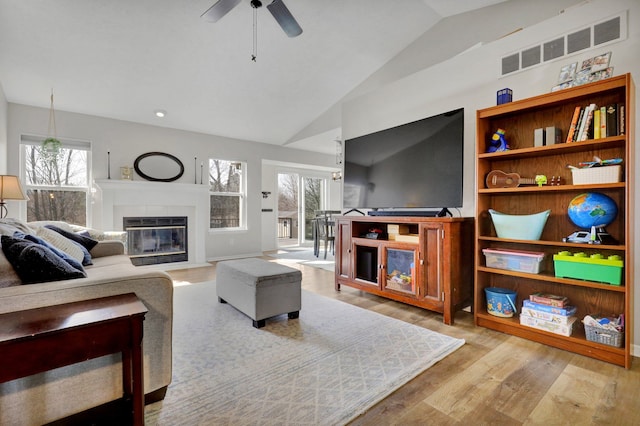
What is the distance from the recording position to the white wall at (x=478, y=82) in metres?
2.12

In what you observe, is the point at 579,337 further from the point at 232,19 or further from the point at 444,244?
the point at 232,19

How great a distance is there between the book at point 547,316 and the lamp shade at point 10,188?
4799 mm

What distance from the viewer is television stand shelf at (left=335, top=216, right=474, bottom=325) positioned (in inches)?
105

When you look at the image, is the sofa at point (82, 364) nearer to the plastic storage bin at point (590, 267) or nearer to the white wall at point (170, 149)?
the plastic storage bin at point (590, 267)

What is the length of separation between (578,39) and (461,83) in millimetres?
917

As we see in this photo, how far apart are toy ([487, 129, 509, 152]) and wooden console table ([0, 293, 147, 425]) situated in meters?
2.73

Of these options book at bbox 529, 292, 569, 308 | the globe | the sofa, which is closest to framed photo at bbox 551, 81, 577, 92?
the globe

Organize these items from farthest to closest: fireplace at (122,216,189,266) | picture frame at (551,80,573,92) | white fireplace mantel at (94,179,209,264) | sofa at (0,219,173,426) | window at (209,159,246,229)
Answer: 1. window at (209,159,246,229)
2. fireplace at (122,216,189,266)
3. white fireplace mantel at (94,179,209,264)
4. picture frame at (551,80,573,92)
5. sofa at (0,219,173,426)

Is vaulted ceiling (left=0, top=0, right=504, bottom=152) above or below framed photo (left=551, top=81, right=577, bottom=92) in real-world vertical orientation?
above

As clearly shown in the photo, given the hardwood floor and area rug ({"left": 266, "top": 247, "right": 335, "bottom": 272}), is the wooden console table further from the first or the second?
area rug ({"left": 266, "top": 247, "right": 335, "bottom": 272})

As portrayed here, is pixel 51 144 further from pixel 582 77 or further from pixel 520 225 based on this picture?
pixel 582 77

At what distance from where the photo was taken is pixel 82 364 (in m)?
1.32

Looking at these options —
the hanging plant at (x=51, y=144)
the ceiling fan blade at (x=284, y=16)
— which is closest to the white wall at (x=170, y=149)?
the hanging plant at (x=51, y=144)

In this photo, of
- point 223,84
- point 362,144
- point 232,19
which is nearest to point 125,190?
point 223,84
